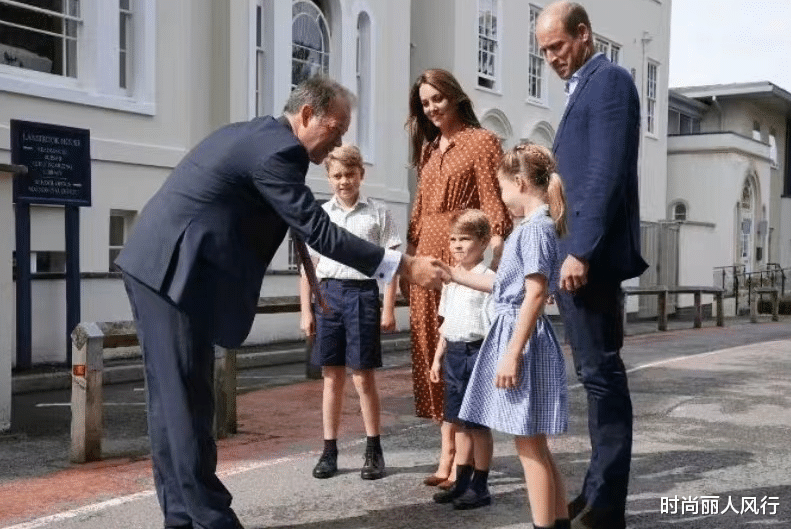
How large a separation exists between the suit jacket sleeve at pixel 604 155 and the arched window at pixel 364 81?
39.2 ft

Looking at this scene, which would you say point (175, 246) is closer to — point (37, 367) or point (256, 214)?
point (256, 214)

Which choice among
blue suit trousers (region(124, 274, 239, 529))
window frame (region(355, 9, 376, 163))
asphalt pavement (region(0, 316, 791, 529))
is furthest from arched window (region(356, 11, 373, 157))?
blue suit trousers (region(124, 274, 239, 529))

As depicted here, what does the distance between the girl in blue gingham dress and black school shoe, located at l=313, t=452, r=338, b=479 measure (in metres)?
1.60

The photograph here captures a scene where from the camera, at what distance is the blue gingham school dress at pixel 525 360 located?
392 cm

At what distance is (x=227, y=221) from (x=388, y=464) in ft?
8.19

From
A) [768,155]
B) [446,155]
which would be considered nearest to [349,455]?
[446,155]

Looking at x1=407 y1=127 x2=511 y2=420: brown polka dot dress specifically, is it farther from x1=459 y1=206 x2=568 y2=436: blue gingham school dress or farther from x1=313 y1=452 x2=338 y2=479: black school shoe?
x1=459 y1=206 x2=568 y2=436: blue gingham school dress

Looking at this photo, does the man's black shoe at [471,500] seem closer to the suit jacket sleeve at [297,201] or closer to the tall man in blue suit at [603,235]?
the tall man in blue suit at [603,235]

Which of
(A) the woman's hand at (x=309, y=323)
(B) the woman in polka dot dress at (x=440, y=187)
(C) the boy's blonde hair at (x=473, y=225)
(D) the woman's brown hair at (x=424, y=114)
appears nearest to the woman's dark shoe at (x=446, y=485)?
(B) the woman in polka dot dress at (x=440, y=187)

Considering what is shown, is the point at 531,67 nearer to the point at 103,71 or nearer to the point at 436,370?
the point at 103,71

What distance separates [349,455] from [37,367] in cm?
510

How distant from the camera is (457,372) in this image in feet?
16.1

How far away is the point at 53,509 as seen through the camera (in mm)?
4891

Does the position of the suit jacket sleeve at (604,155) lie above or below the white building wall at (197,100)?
below
